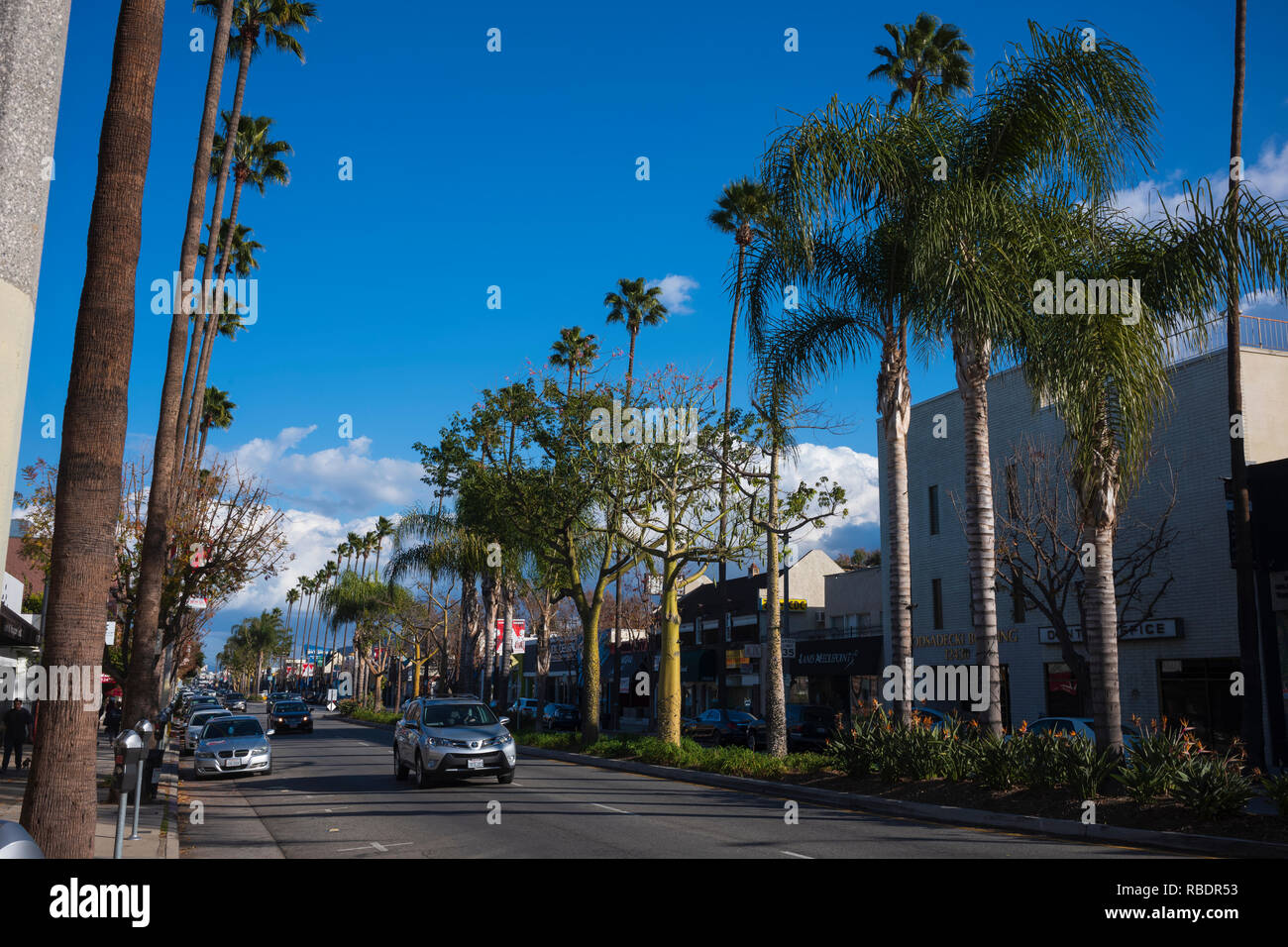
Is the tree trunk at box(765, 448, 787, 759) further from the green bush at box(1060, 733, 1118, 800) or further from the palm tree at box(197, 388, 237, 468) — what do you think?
the palm tree at box(197, 388, 237, 468)

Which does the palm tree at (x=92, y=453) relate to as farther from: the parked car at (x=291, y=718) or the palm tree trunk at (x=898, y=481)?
the parked car at (x=291, y=718)

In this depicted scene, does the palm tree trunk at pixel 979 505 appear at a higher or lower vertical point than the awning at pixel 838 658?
higher

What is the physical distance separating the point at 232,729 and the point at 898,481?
57.0 ft

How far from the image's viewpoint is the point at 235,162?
30.8m

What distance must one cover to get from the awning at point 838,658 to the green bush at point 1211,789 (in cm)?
3014

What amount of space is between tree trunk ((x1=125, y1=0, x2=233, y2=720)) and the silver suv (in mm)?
5154

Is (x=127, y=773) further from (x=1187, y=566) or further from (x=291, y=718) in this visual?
(x=291, y=718)

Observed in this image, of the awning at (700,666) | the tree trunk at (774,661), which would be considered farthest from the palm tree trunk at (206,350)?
the awning at (700,666)

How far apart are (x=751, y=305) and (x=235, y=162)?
18.7m

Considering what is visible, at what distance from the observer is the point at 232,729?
2545cm

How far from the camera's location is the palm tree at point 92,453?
27.6 ft

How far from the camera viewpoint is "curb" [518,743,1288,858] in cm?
1160
